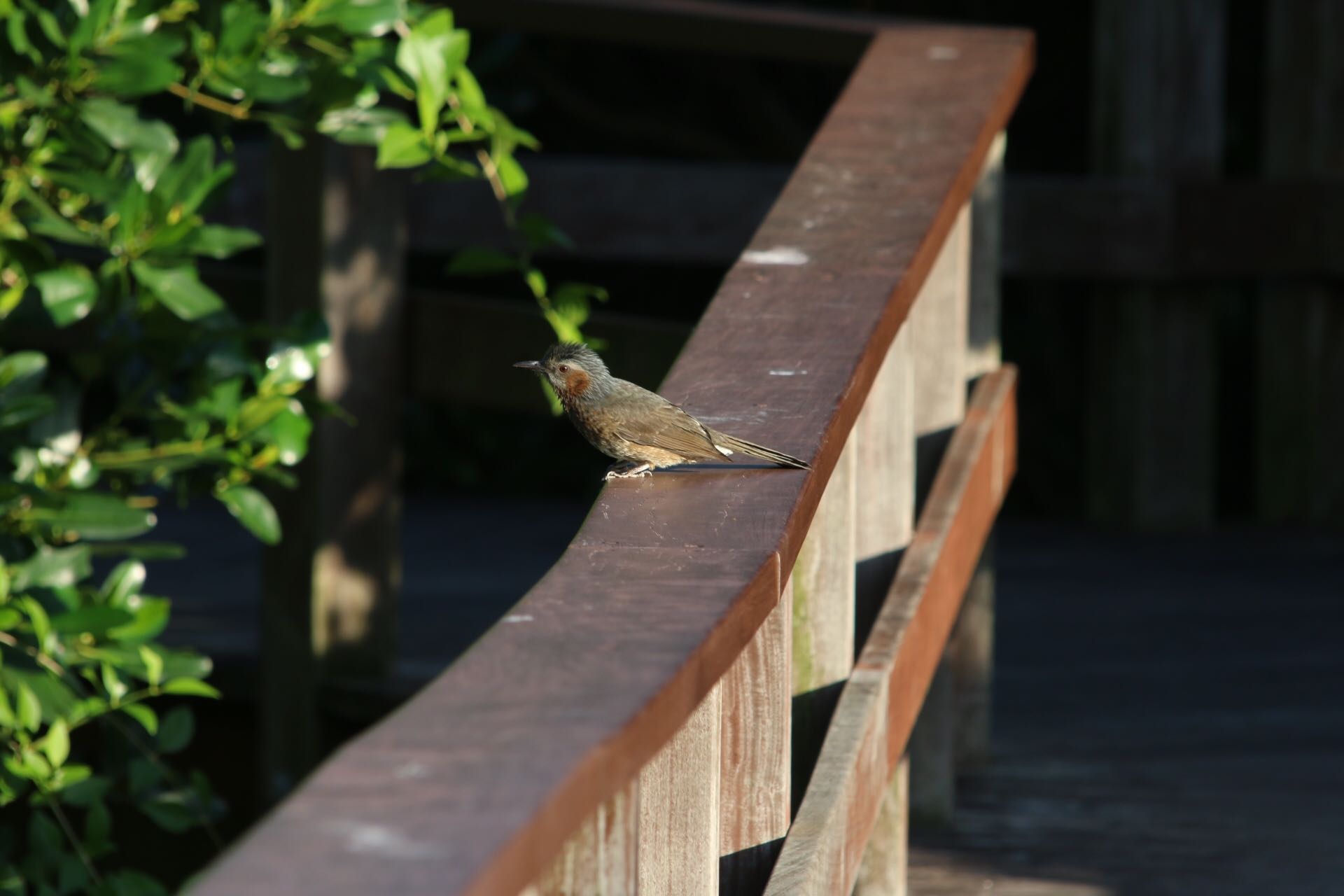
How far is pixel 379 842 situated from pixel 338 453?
8.95 feet

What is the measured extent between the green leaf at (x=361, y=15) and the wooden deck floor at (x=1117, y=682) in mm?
1562

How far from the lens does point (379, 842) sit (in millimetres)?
826

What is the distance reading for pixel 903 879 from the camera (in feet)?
8.11

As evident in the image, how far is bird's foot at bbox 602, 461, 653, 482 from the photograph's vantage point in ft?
5.62

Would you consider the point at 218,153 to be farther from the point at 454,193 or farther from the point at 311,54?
the point at 311,54

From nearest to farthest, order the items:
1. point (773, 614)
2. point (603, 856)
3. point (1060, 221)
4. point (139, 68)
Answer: point (603, 856) → point (773, 614) → point (139, 68) → point (1060, 221)

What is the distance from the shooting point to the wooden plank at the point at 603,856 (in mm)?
1039

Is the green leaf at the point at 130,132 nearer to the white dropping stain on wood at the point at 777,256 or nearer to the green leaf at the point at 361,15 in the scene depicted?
the green leaf at the point at 361,15

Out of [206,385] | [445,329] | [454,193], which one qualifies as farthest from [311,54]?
[454,193]

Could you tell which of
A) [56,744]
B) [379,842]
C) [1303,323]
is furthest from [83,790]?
[1303,323]

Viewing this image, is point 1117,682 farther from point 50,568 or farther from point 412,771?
point 412,771

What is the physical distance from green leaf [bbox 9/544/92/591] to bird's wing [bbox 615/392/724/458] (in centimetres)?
73

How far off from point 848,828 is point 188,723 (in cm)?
116

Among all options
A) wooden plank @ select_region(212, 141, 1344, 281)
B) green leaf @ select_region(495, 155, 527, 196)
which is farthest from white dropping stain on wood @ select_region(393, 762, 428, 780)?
wooden plank @ select_region(212, 141, 1344, 281)
